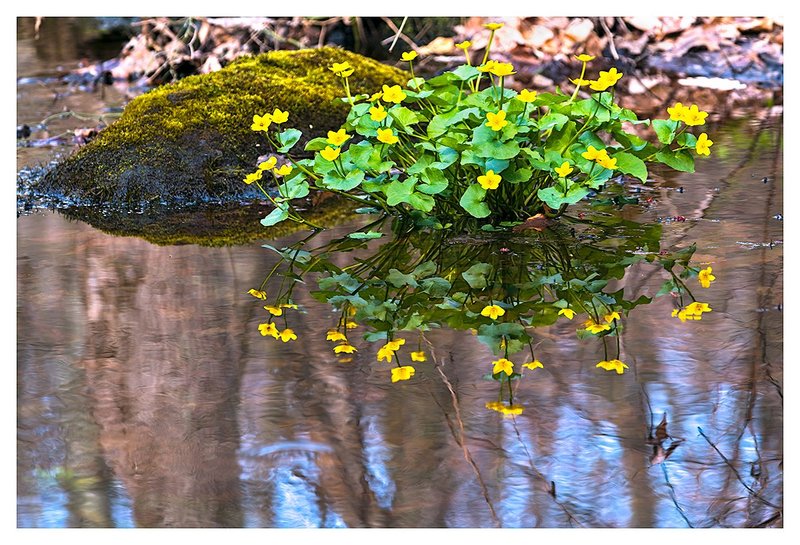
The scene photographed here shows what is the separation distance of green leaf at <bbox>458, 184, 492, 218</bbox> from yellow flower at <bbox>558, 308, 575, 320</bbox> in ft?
2.03

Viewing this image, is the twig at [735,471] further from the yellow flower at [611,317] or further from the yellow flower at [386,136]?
the yellow flower at [386,136]

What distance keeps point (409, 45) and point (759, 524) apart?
20.6 ft

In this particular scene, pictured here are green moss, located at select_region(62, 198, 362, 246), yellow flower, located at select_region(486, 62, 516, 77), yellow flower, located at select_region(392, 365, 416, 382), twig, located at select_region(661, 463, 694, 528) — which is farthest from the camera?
green moss, located at select_region(62, 198, 362, 246)

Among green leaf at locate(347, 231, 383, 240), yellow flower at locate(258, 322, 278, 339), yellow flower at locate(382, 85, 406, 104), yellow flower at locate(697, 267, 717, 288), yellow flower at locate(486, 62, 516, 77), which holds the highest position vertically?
yellow flower at locate(486, 62, 516, 77)

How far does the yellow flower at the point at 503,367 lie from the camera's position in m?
2.25

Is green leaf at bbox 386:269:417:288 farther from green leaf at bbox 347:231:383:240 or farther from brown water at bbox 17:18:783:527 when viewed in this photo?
green leaf at bbox 347:231:383:240

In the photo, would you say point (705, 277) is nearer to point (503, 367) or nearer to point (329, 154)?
point (503, 367)

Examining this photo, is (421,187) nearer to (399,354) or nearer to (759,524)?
(399,354)

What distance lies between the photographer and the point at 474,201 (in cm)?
319

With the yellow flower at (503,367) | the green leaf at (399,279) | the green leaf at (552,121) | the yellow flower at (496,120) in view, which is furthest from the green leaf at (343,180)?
the yellow flower at (503,367)

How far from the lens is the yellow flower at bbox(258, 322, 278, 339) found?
8.36ft

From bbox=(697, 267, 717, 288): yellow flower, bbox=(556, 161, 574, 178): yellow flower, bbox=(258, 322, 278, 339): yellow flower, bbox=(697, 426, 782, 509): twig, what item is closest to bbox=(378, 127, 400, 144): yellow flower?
bbox=(556, 161, 574, 178): yellow flower

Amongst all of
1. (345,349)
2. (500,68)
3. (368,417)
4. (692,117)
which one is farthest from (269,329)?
(692,117)

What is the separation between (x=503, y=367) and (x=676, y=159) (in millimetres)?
1337
